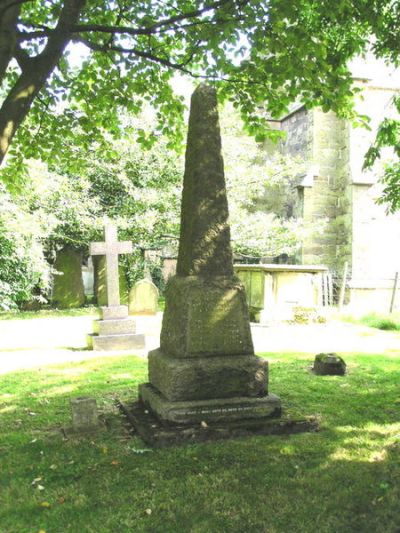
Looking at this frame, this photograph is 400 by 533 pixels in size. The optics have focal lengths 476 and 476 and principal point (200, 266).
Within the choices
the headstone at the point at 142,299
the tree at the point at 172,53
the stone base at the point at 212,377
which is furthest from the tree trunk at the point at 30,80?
the headstone at the point at 142,299

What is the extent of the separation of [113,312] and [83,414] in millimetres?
4903

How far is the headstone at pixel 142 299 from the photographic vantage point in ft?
46.2

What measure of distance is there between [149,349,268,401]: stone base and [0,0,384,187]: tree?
2324mm

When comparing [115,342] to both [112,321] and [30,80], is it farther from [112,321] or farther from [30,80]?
[30,80]

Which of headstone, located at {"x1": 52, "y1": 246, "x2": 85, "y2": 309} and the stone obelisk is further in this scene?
headstone, located at {"x1": 52, "y1": 246, "x2": 85, "y2": 309}

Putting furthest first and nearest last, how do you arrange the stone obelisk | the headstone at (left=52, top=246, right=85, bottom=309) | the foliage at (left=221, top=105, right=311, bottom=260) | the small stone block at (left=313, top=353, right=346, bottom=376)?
the headstone at (left=52, top=246, right=85, bottom=309) → the foliage at (left=221, top=105, right=311, bottom=260) → the small stone block at (left=313, top=353, right=346, bottom=376) → the stone obelisk

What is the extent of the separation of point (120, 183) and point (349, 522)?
47.8ft

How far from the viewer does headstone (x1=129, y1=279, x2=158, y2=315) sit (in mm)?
14086

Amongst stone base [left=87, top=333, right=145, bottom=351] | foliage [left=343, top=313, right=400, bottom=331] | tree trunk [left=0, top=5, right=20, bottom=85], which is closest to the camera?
tree trunk [left=0, top=5, right=20, bottom=85]

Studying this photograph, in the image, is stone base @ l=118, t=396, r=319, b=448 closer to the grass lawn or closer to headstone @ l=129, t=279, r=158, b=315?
the grass lawn

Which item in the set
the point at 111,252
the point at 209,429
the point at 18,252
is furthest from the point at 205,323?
the point at 18,252

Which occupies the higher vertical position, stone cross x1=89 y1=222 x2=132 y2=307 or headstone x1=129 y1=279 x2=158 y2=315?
stone cross x1=89 y1=222 x2=132 y2=307

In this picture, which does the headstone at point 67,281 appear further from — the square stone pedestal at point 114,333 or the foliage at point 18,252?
the square stone pedestal at point 114,333

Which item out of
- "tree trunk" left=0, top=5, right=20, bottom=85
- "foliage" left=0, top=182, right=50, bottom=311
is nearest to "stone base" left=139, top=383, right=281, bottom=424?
"tree trunk" left=0, top=5, right=20, bottom=85
